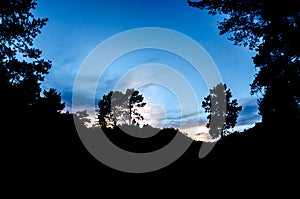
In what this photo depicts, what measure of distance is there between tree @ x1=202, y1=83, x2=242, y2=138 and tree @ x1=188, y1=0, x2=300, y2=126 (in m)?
27.2

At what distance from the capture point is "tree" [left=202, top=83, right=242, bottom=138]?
46.4m

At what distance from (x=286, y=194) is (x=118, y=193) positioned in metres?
4.44

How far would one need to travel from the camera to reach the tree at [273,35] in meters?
14.5

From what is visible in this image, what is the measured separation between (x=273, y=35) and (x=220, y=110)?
31.8 m

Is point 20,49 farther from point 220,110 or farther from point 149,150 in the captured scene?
point 220,110

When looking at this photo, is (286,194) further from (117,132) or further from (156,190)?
(117,132)

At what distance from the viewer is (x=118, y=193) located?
6.66m

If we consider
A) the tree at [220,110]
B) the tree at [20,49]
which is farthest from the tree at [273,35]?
the tree at [220,110]

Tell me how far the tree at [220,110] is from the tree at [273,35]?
1069 inches

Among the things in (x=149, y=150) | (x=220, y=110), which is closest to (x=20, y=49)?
(x=149, y=150)

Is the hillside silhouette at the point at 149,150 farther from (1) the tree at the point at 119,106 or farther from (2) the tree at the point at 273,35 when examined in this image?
(1) the tree at the point at 119,106

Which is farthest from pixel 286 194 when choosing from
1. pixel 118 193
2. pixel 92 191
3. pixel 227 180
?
pixel 92 191

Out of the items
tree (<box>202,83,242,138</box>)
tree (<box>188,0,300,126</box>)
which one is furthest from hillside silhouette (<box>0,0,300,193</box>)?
tree (<box>202,83,242,138</box>)

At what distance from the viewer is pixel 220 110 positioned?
46.5 meters
